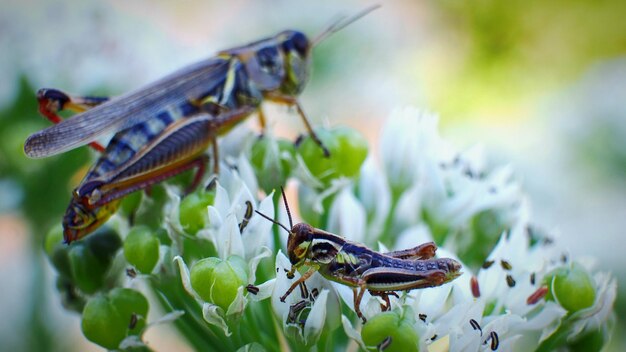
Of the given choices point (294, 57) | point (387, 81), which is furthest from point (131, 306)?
point (387, 81)

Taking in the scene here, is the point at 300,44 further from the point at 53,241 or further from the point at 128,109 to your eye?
the point at 53,241

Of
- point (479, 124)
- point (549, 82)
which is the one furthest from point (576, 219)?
point (549, 82)

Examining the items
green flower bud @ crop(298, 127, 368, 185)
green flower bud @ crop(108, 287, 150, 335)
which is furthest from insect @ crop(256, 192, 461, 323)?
green flower bud @ crop(298, 127, 368, 185)

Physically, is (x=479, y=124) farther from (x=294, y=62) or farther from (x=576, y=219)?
(x=294, y=62)

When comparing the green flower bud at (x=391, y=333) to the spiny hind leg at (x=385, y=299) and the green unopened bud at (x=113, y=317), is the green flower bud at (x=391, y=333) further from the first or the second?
the green unopened bud at (x=113, y=317)

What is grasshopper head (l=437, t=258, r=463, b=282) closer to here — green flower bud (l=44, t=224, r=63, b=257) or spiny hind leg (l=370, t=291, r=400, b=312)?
spiny hind leg (l=370, t=291, r=400, b=312)

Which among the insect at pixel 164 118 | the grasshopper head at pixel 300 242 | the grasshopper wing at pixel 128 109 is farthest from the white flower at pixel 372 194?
the grasshopper head at pixel 300 242
